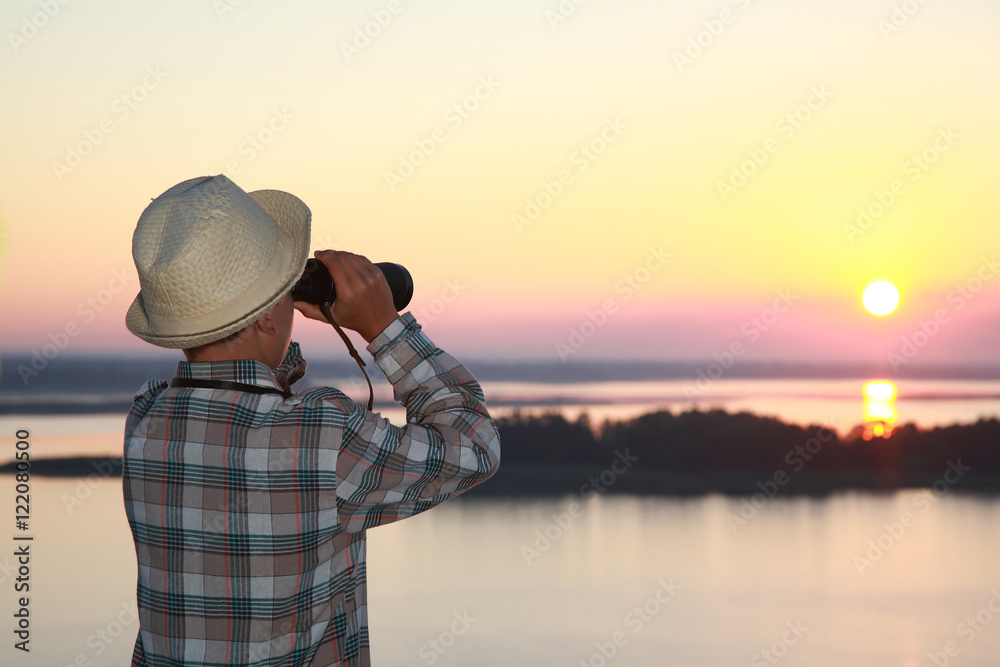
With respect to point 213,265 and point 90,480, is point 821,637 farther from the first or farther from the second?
point 90,480

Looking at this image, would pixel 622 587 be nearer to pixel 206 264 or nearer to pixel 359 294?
pixel 359 294

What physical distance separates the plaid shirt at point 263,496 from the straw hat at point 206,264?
54mm

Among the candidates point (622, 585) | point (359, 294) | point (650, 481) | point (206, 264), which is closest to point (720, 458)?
point (650, 481)

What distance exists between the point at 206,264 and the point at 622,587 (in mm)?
2504

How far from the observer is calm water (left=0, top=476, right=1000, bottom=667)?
269 cm

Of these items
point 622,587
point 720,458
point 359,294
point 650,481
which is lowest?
point 622,587

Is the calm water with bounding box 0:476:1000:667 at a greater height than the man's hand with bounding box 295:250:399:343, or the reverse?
the man's hand with bounding box 295:250:399:343

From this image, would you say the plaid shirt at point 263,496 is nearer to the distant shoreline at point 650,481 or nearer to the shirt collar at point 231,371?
the shirt collar at point 231,371

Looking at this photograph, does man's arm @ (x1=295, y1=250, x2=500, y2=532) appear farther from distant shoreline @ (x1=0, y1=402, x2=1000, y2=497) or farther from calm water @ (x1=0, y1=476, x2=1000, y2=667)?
distant shoreline @ (x1=0, y1=402, x2=1000, y2=497)

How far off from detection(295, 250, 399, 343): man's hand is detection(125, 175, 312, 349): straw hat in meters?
0.05

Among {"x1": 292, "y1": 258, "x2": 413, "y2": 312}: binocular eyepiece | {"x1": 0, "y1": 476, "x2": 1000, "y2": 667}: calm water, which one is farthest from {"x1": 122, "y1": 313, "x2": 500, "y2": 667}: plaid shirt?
{"x1": 0, "y1": 476, "x2": 1000, "y2": 667}: calm water

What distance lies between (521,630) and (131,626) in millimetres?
1253

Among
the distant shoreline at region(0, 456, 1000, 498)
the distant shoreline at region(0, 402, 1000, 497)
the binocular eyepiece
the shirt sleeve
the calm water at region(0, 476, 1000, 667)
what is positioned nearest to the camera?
the shirt sleeve

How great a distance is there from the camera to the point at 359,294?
41.0 inches
